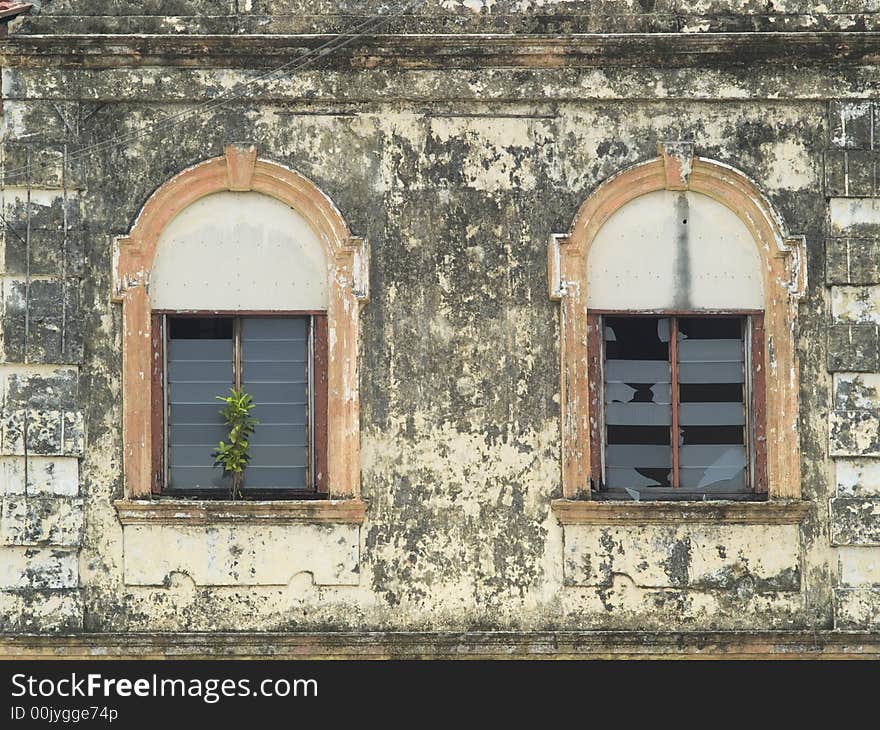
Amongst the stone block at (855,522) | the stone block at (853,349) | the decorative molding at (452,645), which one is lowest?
the decorative molding at (452,645)

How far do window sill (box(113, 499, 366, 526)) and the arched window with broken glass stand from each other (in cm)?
192

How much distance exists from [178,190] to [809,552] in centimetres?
492

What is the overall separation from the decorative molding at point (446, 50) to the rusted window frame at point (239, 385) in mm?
1688

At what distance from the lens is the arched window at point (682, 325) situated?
1330cm

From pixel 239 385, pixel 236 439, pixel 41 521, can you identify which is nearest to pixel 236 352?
pixel 239 385

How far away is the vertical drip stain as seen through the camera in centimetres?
1336

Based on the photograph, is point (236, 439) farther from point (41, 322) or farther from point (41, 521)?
point (41, 322)

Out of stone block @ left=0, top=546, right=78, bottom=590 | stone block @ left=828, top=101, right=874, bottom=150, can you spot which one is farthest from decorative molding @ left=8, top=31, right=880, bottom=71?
stone block @ left=0, top=546, right=78, bottom=590

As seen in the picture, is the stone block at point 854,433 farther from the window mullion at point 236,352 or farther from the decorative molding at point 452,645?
the window mullion at point 236,352

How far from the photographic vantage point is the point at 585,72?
1330cm

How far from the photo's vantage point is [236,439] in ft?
43.1

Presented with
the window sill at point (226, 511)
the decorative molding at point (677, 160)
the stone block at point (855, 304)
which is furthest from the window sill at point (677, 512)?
the decorative molding at point (677, 160)

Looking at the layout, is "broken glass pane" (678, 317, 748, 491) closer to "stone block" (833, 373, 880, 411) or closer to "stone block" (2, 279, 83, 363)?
"stone block" (833, 373, 880, 411)

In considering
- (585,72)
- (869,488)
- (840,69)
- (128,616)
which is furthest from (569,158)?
(128,616)
